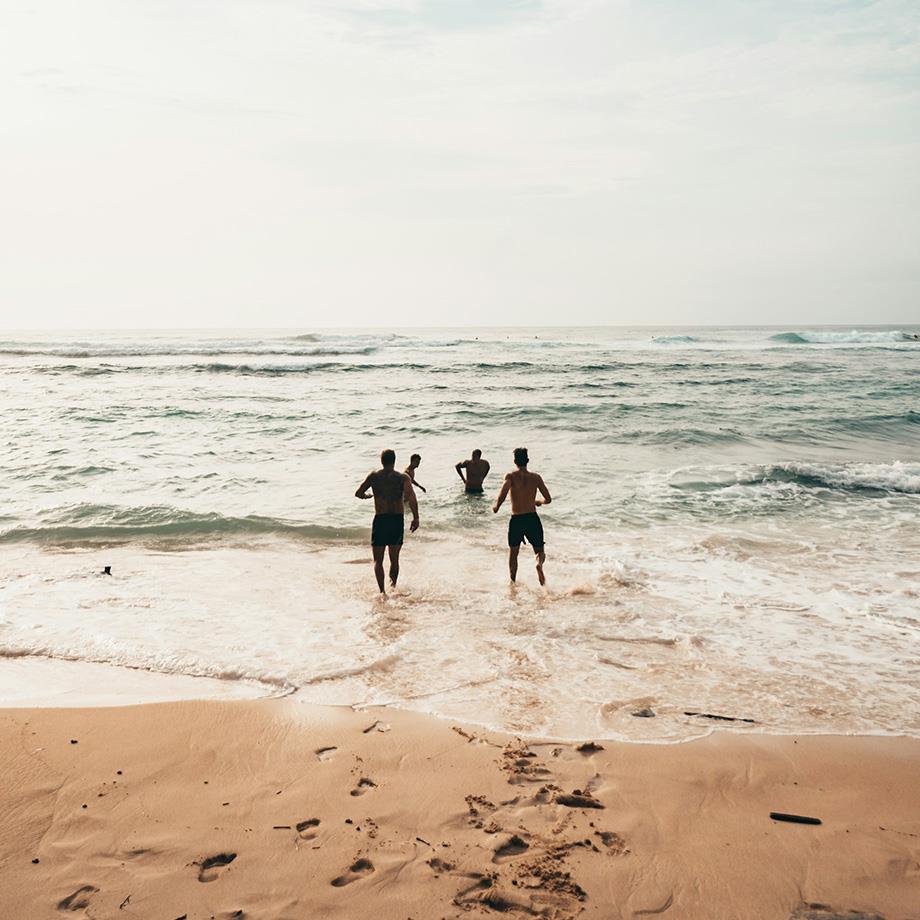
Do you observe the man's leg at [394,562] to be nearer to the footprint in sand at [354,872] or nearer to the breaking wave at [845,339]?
the footprint in sand at [354,872]

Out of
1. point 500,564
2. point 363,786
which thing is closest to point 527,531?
point 500,564

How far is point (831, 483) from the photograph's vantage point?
1355 cm

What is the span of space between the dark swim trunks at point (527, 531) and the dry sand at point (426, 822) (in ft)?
Answer: 12.7

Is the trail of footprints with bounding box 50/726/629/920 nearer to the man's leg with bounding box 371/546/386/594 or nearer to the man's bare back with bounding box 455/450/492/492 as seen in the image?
the man's leg with bounding box 371/546/386/594

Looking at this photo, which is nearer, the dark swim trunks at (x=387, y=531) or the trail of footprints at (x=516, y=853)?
the trail of footprints at (x=516, y=853)

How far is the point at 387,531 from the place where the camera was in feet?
27.1

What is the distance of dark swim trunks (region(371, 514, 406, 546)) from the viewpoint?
8.24 metres

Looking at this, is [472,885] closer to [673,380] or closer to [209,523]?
[209,523]

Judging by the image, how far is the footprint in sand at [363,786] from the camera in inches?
155

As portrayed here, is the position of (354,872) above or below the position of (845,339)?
below

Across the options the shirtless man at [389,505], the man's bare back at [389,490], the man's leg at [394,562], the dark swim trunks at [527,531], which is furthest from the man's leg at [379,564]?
the dark swim trunks at [527,531]

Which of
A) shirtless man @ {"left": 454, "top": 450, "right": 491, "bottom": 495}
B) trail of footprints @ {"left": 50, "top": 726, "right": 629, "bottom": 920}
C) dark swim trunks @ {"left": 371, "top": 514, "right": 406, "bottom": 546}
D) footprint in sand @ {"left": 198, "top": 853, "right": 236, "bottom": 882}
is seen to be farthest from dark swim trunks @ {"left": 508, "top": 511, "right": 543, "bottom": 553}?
footprint in sand @ {"left": 198, "top": 853, "right": 236, "bottom": 882}

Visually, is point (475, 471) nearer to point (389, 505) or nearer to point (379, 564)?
point (389, 505)

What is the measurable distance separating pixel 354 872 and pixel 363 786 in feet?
2.44
